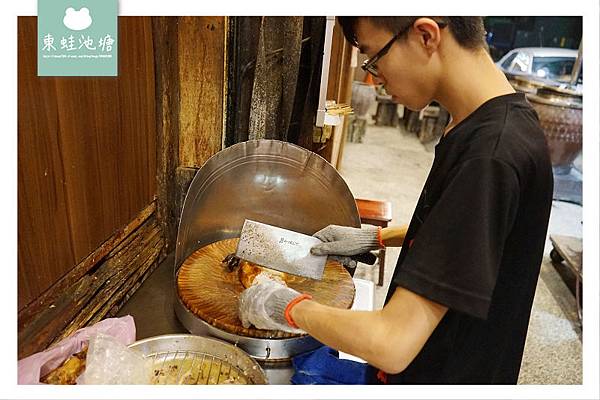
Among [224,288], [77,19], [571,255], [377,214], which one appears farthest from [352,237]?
[571,255]

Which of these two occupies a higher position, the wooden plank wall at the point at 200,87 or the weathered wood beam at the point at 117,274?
the wooden plank wall at the point at 200,87

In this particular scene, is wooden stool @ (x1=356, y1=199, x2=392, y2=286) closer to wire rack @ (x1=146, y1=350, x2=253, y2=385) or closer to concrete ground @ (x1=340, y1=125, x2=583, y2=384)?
concrete ground @ (x1=340, y1=125, x2=583, y2=384)

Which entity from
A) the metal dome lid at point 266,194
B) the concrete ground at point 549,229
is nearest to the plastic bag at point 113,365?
the metal dome lid at point 266,194

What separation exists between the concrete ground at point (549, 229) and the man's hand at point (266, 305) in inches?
57.5

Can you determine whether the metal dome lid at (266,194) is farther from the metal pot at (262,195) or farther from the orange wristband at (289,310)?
the orange wristband at (289,310)

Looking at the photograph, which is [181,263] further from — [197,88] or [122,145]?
[197,88]

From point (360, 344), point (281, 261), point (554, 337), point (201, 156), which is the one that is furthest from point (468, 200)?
point (554, 337)

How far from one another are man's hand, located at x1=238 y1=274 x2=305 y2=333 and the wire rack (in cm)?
8

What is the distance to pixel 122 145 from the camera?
37.4 inches

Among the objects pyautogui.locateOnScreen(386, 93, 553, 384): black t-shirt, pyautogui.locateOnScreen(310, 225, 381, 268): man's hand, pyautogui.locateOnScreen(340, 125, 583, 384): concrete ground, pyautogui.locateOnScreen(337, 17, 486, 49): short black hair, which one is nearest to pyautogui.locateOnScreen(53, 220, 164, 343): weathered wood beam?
pyautogui.locateOnScreen(310, 225, 381, 268): man's hand

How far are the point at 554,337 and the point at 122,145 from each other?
205 centimetres

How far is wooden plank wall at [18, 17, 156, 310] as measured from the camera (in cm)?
70

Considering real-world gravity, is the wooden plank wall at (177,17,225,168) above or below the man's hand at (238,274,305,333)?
above

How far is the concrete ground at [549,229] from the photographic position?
194cm
